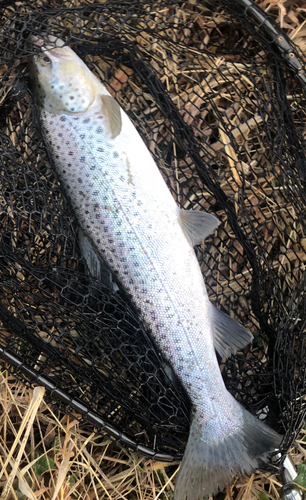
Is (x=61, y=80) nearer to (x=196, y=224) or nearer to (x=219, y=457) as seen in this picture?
(x=196, y=224)

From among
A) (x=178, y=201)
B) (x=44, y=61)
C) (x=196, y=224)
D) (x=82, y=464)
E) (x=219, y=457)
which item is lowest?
(x=82, y=464)

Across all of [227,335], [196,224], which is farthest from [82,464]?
[196,224]

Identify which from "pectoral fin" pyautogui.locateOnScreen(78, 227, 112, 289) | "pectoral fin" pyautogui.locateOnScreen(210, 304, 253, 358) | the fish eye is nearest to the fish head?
the fish eye

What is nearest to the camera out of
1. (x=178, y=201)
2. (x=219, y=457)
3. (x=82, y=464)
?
(x=219, y=457)

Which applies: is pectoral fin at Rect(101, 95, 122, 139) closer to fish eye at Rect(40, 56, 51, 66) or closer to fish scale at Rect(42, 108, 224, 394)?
fish scale at Rect(42, 108, 224, 394)

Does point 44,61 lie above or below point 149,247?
above

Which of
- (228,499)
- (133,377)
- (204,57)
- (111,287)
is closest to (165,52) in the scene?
(204,57)

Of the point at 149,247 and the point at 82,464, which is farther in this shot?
the point at 82,464
